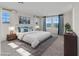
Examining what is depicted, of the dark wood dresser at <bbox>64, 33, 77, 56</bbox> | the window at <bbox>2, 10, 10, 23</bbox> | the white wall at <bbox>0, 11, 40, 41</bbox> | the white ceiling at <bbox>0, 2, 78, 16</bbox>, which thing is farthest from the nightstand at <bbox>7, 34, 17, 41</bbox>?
the dark wood dresser at <bbox>64, 33, 77, 56</bbox>

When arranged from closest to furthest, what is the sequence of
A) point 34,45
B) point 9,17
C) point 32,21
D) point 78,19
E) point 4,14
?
point 78,19, point 34,45, point 4,14, point 9,17, point 32,21

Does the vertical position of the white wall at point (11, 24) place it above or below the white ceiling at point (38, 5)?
below

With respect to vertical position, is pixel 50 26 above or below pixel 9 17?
below

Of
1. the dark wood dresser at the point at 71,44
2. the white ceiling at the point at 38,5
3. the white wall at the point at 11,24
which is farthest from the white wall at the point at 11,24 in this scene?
the dark wood dresser at the point at 71,44

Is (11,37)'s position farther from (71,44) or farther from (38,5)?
(71,44)

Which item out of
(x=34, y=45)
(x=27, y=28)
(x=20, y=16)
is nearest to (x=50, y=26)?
(x=27, y=28)

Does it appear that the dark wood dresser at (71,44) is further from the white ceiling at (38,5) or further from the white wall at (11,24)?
the white wall at (11,24)

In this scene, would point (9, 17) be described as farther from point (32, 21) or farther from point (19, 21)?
point (32, 21)

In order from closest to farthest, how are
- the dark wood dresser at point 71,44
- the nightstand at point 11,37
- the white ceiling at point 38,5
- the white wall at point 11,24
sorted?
the dark wood dresser at point 71,44, the white ceiling at point 38,5, the white wall at point 11,24, the nightstand at point 11,37

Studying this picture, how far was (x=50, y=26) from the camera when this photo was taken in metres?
8.23

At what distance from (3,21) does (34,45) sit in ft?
8.89

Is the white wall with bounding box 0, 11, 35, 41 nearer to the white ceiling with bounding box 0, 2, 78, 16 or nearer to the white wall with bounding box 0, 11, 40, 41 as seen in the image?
the white wall with bounding box 0, 11, 40, 41

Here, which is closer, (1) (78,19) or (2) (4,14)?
(1) (78,19)

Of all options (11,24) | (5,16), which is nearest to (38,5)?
(5,16)
